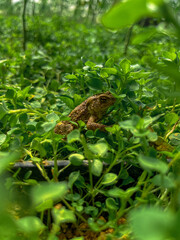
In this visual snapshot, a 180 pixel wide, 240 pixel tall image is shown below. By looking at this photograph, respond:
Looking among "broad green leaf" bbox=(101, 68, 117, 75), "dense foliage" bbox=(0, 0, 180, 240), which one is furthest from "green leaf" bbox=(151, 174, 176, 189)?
"broad green leaf" bbox=(101, 68, 117, 75)

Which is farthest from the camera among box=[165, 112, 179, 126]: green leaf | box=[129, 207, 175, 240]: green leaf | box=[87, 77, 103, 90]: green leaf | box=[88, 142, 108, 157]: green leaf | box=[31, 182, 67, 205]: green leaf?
box=[87, 77, 103, 90]: green leaf

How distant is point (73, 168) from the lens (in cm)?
111

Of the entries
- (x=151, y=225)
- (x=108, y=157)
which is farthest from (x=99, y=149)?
(x=151, y=225)

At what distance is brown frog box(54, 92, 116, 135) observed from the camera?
1343mm

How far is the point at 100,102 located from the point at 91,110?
64mm

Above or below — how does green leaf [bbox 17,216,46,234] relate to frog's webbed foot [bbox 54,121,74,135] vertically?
above

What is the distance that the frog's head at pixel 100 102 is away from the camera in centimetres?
134

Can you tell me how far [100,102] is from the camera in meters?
1.36

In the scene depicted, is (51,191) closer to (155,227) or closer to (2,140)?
(155,227)

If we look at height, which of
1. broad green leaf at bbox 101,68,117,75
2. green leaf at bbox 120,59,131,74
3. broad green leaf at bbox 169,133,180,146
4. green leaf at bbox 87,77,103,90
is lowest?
broad green leaf at bbox 169,133,180,146

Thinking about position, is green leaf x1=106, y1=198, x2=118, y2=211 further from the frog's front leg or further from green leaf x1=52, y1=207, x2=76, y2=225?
the frog's front leg

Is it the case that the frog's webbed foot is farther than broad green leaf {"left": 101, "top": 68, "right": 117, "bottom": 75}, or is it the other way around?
the frog's webbed foot

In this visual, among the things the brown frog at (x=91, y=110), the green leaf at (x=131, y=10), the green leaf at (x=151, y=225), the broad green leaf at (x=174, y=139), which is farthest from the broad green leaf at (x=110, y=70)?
the green leaf at (x=151, y=225)

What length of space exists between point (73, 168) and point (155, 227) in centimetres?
73
